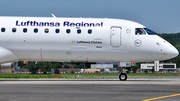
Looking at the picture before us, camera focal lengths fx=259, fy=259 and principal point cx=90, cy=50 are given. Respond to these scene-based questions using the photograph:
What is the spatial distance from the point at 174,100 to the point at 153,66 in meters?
107

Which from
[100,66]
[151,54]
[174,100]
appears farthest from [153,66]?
[174,100]

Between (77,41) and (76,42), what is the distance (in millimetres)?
134

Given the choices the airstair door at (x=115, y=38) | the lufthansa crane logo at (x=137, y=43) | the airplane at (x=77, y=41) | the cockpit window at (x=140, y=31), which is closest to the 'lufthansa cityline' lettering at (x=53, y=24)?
the airplane at (x=77, y=41)

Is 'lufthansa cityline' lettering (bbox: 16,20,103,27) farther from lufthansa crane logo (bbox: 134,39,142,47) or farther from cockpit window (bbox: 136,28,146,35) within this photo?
lufthansa crane logo (bbox: 134,39,142,47)

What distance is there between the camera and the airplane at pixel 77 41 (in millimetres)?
24484

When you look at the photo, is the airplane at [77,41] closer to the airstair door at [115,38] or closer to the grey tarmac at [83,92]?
the airstair door at [115,38]

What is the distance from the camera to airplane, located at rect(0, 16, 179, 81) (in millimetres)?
24484

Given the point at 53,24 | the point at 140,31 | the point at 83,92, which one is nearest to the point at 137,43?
the point at 140,31

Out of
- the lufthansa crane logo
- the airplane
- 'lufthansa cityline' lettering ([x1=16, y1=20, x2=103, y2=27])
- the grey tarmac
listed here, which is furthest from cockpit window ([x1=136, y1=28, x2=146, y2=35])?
the grey tarmac

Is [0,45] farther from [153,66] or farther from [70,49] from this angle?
[153,66]

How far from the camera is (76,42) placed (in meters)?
24.7

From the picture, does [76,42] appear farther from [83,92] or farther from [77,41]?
[83,92]

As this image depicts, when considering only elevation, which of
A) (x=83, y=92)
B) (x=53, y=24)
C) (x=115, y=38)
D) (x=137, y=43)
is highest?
(x=53, y=24)

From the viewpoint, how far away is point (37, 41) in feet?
80.3
